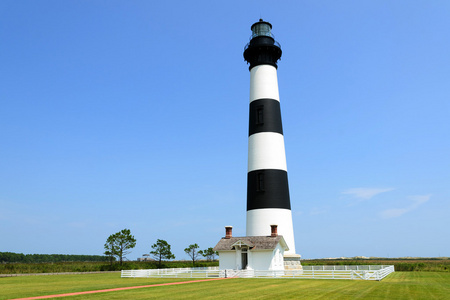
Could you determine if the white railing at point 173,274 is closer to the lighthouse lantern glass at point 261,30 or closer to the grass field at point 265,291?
the grass field at point 265,291

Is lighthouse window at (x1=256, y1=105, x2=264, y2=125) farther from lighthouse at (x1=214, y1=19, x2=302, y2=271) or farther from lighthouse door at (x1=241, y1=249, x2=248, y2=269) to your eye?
lighthouse door at (x1=241, y1=249, x2=248, y2=269)

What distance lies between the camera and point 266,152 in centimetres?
3525

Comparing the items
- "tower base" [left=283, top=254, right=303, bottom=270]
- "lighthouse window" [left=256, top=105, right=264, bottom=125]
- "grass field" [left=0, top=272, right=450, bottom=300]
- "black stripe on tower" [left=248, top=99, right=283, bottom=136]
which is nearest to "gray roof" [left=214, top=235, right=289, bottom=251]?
"tower base" [left=283, top=254, right=303, bottom=270]

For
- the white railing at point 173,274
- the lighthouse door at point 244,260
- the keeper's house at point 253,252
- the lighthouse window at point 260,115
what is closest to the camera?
the white railing at point 173,274

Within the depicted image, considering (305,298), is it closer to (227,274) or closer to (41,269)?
(227,274)

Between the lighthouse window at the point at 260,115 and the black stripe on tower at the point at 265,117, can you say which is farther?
the lighthouse window at the point at 260,115

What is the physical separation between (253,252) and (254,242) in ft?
2.80

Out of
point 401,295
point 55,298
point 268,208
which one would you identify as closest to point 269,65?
point 268,208

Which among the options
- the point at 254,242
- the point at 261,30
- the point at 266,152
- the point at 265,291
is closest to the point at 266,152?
the point at 266,152

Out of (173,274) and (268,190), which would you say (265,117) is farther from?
(173,274)

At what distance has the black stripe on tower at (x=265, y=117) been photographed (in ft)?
119

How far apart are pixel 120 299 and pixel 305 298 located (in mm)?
7497

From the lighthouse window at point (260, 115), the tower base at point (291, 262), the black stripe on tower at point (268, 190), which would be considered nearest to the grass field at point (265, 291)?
the tower base at point (291, 262)

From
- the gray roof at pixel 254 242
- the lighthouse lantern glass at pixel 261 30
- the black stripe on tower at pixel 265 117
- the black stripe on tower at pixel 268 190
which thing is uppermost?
the lighthouse lantern glass at pixel 261 30
